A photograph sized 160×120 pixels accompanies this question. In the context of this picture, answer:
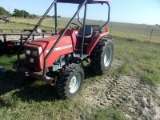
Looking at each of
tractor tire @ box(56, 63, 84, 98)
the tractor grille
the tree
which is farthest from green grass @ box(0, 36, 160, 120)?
the tree

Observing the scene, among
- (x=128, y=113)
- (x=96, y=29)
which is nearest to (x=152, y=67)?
(x=96, y=29)

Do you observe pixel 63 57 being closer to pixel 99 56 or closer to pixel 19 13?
pixel 99 56

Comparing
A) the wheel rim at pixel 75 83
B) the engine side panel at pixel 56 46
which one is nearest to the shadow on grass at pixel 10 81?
the engine side panel at pixel 56 46

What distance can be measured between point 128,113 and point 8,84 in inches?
109

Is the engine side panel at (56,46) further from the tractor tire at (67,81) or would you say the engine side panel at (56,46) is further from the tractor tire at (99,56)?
the tractor tire at (99,56)

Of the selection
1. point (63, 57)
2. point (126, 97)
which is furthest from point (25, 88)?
point (126, 97)

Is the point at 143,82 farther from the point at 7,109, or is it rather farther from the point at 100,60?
the point at 7,109

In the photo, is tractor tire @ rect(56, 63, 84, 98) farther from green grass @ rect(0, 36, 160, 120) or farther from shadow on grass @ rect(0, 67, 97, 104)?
shadow on grass @ rect(0, 67, 97, 104)

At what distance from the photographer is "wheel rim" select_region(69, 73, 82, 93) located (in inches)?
173

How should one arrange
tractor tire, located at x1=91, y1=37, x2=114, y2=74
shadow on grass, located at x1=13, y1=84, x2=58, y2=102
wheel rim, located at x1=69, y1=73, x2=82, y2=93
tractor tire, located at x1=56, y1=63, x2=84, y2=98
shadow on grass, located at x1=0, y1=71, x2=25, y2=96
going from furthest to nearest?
1. tractor tire, located at x1=91, y1=37, x2=114, y2=74
2. shadow on grass, located at x1=0, y1=71, x2=25, y2=96
3. wheel rim, located at x1=69, y1=73, x2=82, y2=93
4. shadow on grass, located at x1=13, y1=84, x2=58, y2=102
5. tractor tire, located at x1=56, y1=63, x2=84, y2=98

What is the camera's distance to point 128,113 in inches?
158

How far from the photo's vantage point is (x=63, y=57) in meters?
4.59

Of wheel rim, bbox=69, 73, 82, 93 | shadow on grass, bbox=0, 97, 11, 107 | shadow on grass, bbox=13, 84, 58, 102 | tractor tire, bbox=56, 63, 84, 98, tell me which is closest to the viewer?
shadow on grass, bbox=0, 97, 11, 107

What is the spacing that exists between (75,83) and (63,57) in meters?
0.62
